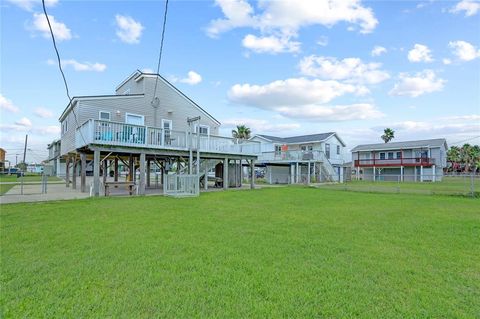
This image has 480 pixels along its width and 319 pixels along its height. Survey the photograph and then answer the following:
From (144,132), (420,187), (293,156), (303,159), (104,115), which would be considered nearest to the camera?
(144,132)

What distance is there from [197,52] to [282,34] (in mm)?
4678

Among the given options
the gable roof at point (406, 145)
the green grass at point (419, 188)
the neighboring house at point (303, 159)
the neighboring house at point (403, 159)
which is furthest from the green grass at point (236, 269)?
the gable roof at point (406, 145)

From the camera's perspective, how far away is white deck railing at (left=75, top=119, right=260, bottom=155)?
1293 cm

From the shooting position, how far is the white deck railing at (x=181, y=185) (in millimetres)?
13633

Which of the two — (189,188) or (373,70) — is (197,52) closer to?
(189,188)

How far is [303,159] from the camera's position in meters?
28.3

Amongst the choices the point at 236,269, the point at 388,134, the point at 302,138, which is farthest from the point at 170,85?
the point at 388,134

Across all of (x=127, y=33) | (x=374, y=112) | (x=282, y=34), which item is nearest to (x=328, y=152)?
(x=374, y=112)

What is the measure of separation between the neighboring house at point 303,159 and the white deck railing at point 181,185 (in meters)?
12.5

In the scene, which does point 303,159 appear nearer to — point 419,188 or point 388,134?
point 419,188

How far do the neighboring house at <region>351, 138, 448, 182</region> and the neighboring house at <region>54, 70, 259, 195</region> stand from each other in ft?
82.5

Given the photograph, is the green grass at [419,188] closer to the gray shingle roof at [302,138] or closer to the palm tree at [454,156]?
the gray shingle roof at [302,138]

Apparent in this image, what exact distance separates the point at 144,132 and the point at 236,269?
11.8 meters

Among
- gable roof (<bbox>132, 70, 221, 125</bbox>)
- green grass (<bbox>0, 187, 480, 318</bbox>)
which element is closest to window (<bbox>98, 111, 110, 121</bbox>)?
gable roof (<bbox>132, 70, 221, 125</bbox>)
